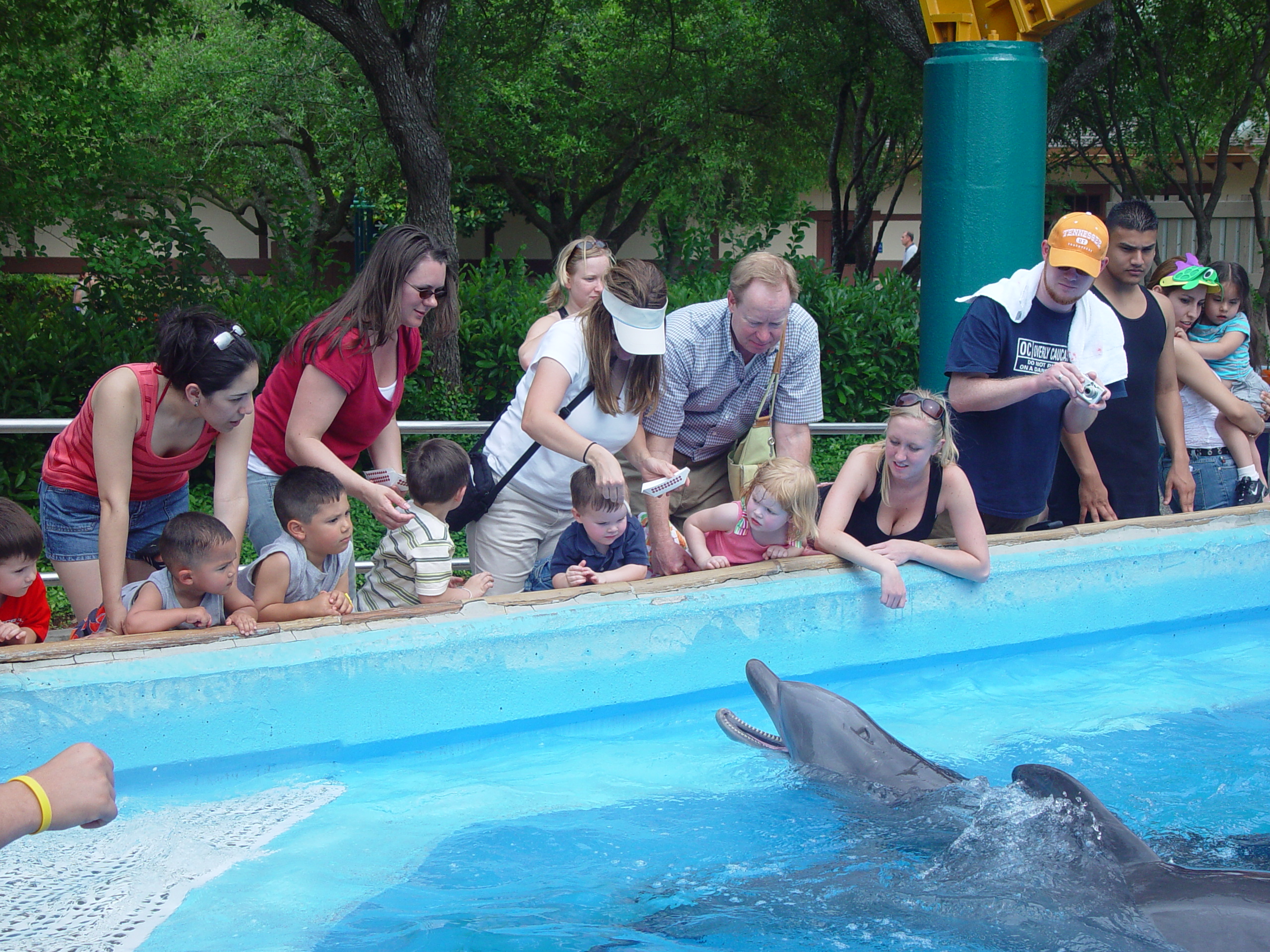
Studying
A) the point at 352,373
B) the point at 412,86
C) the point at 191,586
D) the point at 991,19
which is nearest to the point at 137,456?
the point at 191,586

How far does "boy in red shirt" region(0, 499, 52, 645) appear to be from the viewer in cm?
353

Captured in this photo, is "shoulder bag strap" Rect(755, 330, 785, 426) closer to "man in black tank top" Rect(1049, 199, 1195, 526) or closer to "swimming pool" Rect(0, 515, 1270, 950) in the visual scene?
"swimming pool" Rect(0, 515, 1270, 950)

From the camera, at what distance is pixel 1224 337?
550 cm

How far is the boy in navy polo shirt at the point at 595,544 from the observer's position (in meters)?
4.06

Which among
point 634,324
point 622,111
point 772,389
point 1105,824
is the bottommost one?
point 1105,824

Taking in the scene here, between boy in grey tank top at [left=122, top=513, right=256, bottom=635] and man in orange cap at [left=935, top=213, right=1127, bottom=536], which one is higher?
man in orange cap at [left=935, top=213, right=1127, bottom=536]

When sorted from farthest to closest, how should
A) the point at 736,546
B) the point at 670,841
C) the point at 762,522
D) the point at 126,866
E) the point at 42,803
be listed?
the point at 736,546 → the point at 762,522 → the point at 670,841 → the point at 126,866 → the point at 42,803

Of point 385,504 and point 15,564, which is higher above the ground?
point 385,504

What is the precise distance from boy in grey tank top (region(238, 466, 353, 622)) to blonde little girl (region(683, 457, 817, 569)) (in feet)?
4.49

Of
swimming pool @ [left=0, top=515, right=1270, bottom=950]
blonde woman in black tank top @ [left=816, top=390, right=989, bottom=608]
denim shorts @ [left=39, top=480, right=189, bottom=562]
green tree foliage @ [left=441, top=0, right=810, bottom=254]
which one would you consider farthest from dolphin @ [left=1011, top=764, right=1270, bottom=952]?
green tree foliage @ [left=441, top=0, right=810, bottom=254]

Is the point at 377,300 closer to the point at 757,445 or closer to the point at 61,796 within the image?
the point at 757,445

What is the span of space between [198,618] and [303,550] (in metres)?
0.39

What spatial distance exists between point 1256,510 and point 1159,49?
9.17 meters

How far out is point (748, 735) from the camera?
382 centimetres
